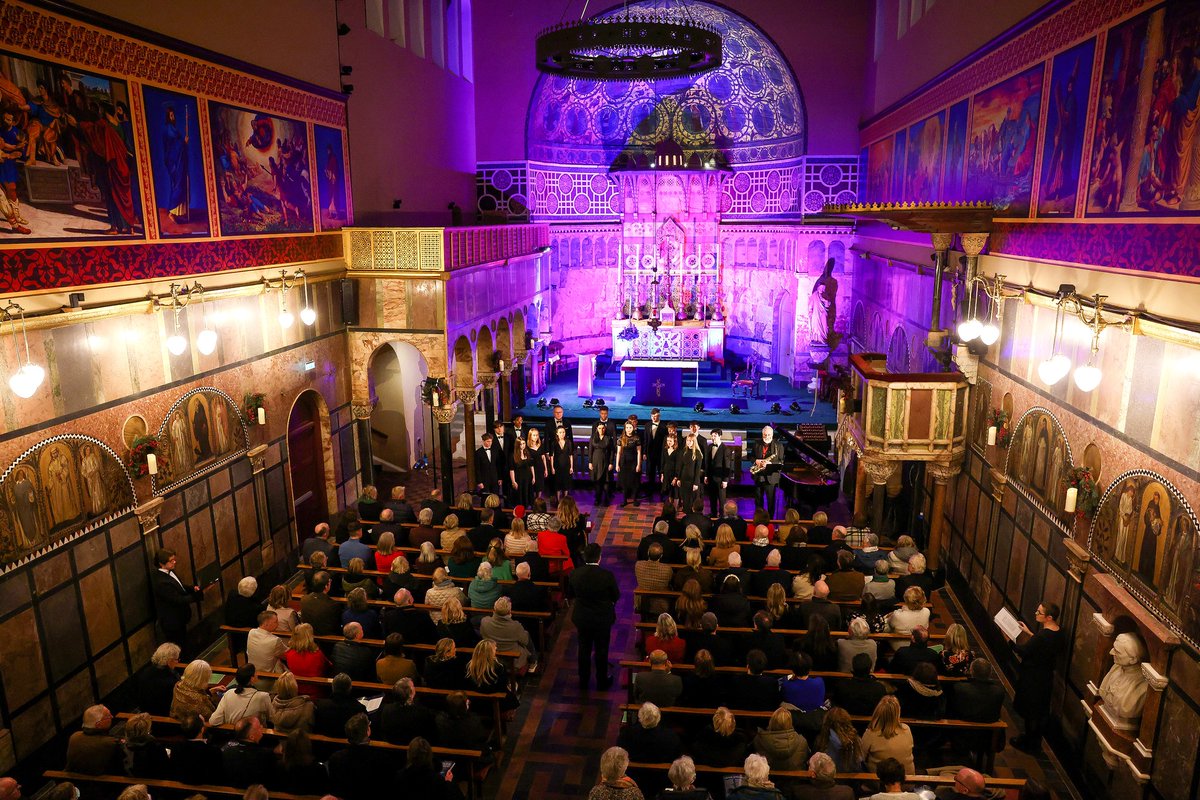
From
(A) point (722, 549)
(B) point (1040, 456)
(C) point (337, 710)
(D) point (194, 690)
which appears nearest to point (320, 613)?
(D) point (194, 690)

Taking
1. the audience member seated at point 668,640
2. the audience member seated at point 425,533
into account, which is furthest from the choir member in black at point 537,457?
the audience member seated at point 668,640

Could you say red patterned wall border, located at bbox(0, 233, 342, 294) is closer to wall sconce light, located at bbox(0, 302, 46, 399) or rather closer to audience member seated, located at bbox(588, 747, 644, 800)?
wall sconce light, located at bbox(0, 302, 46, 399)

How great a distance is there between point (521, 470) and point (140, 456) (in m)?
6.50

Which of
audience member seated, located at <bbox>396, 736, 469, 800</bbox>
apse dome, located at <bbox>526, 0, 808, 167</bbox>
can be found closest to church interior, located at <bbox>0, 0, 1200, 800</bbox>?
audience member seated, located at <bbox>396, 736, 469, 800</bbox>

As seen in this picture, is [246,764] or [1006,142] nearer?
[246,764]

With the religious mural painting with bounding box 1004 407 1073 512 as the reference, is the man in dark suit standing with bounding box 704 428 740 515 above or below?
below

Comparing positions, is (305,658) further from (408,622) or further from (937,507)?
(937,507)

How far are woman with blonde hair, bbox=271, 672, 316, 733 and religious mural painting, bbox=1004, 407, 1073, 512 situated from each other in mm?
8068

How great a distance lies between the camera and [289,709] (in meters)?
6.73

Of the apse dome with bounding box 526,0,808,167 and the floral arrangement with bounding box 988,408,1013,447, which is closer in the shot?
the floral arrangement with bounding box 988,408,1013,447

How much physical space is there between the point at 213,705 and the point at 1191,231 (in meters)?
9.58

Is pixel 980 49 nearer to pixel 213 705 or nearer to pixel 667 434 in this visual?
pixel 667 434

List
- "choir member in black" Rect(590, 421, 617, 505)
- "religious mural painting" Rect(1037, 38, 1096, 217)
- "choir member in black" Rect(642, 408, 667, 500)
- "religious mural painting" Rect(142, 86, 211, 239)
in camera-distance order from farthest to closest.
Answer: "choir member in black" Rect(642, 408, 667, 500), "choir member in black" Rect(590, 421, 617, 505), "religious mural painting" Rect(142, 86, 211, 239), "religious mural painting" Rect(1037, 38, 1096, 217)

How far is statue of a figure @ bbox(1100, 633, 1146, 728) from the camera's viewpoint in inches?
271
